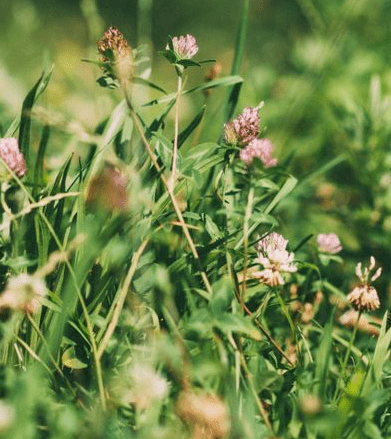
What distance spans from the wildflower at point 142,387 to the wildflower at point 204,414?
1.4 inches

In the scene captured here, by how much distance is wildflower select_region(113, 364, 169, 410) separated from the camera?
2.99ft

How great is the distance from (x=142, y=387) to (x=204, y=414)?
0.12m

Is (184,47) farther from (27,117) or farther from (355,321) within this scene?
(355,321)

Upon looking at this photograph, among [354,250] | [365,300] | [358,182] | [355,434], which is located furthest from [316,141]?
[355,434]

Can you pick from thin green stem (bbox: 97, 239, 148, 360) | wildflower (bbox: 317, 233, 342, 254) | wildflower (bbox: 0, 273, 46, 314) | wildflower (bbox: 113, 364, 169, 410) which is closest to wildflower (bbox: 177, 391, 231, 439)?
wildflower (bbox: 113, 364, 169, 410)

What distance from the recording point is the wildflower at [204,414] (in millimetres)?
839

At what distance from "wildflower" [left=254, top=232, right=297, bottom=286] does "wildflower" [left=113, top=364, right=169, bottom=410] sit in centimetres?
21

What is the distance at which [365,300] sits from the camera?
3.36 ft

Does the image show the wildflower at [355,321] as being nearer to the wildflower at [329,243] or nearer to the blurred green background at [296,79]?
the wildflower at [329,243]

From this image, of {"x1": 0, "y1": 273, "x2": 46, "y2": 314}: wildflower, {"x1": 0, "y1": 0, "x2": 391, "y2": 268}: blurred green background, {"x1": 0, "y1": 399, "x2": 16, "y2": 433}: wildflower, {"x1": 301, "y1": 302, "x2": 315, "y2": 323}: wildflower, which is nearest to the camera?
{"x1": 0, "y1": 399, "x2": 16, "y2": 433}: wildflower

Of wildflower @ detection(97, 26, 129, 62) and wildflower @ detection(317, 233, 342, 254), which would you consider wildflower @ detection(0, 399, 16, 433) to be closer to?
wildflower @ detection(97, 26, 129, 62)

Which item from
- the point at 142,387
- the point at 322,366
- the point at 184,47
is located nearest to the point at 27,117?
the point at 184,47

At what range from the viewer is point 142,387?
92cm

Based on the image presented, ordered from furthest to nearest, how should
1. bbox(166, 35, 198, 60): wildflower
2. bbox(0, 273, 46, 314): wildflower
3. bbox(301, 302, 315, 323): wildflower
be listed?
bbox(301, 302, 315, 323): wildflower < bbox(166, 35, 198, 60): wildflower < bbox(0, 273, 46, 314): wildflower
